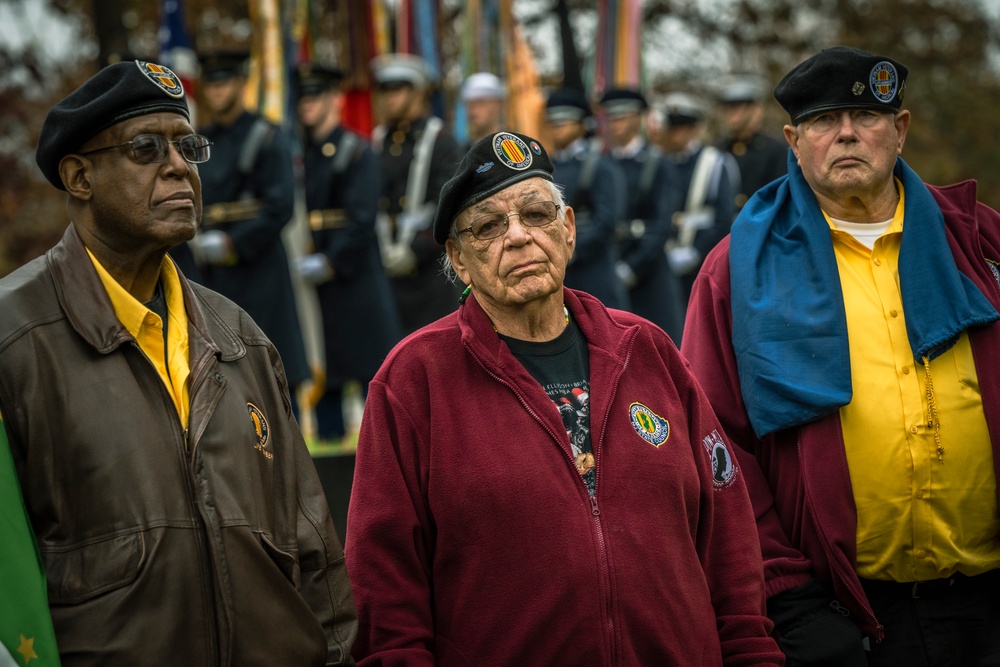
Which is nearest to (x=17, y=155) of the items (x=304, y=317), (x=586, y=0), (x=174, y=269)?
(x=304, y=317)

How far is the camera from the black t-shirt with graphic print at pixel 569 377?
364 centimetres

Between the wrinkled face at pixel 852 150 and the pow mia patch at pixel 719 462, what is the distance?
909 millimetres

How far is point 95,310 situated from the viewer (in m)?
3.33

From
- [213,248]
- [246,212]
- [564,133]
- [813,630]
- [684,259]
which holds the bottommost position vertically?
[813,630]

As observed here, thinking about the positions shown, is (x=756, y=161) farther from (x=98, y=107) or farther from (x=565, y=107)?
(x=98, y=107)

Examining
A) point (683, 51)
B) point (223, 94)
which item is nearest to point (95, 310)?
point (223, 94)

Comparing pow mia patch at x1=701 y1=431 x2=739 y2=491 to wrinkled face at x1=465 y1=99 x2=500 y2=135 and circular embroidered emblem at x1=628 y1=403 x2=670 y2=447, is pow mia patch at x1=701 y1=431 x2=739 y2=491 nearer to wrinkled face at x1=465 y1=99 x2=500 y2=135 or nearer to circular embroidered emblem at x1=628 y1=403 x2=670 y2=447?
circular embroidered emblem at x1=628 y1=403 x2=670 y2=447

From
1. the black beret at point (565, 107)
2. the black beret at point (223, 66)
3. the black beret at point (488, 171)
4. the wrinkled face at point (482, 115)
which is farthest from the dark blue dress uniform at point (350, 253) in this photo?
the black beret at point (488, 171)

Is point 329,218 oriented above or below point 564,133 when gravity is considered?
below

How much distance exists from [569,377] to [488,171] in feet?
2.05

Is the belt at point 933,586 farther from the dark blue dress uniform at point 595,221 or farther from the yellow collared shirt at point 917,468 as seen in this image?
the dark blue dress uniform at point 595,221

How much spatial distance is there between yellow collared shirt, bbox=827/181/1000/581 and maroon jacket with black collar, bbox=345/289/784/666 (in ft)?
1.48

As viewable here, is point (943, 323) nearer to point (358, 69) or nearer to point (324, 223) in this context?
point (324, 223)

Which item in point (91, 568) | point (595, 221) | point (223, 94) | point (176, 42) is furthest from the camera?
point (176, 42)
